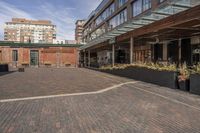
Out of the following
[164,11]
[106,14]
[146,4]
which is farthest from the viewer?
[106,14]

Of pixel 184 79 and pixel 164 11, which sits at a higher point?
pixel 164 11

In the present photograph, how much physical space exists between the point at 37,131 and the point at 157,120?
10.4 feet

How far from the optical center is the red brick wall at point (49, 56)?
167 feet

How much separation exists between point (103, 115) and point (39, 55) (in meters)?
47.2

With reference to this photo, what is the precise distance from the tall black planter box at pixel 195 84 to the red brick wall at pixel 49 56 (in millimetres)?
42452

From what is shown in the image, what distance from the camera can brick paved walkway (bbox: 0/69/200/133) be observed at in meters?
6.05

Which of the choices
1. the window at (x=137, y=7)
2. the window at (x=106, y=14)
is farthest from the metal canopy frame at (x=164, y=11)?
the window at (x=106, y=14)

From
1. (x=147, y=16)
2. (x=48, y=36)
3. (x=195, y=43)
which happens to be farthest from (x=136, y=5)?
(x=48, y=36)

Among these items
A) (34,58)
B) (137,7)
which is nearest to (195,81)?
(137,7)

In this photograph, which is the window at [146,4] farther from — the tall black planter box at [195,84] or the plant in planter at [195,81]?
the tall black planter box at [195,84]

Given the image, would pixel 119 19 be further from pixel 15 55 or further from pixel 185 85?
pixel 185 85

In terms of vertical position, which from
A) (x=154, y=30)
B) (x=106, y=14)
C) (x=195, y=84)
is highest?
(x=106, y=14)

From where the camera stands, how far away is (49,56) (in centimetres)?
5312

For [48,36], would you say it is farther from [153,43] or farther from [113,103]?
[113,103]
